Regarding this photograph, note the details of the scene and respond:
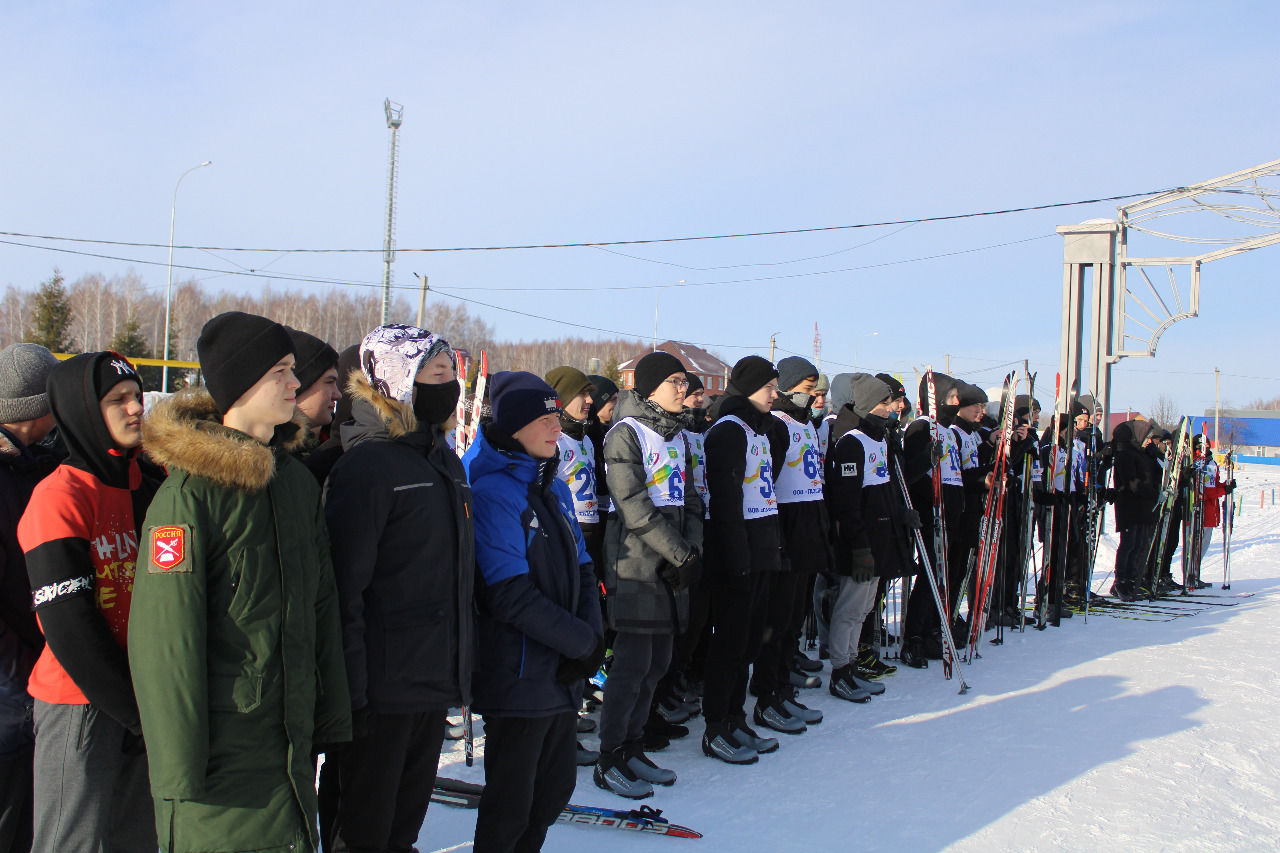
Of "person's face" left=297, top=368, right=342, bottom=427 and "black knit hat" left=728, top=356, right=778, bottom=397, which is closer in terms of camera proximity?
"person's face" left=297, top=368, right=342, bottom=427

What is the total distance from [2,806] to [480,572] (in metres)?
1.45

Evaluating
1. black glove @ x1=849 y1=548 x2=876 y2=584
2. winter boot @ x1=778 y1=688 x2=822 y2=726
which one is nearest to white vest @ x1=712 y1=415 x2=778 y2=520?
black glove @ x1=849 y1=548 x2=876 y2=584

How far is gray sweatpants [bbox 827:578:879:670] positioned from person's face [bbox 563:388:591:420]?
2146 mm

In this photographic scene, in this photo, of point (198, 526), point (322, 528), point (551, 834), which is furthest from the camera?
point (551, 834)

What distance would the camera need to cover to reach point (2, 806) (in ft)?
8.23

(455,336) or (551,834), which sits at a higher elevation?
(455,336)

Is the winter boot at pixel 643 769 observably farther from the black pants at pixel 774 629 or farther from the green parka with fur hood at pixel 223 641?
the green parka with fur hood at pixel 223 641

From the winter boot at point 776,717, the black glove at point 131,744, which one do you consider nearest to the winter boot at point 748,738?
the winter boot at point 776,717

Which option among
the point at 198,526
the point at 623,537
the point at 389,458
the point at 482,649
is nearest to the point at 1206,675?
the point at 623,537

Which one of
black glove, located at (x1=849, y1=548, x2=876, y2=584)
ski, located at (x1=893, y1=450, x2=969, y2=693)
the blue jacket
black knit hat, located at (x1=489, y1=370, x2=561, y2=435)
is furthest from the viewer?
ski, located at (x1=893, y1=450, x2=969, y2=693)

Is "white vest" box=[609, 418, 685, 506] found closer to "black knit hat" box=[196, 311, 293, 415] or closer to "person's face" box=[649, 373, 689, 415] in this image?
"person's face" box=[649, 373, 689, 415]

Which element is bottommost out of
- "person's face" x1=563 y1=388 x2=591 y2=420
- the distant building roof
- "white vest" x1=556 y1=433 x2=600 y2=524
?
"white vest" x1=556 y1=433 x2=600 y2=524

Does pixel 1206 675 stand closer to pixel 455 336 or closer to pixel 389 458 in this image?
pixel 389 458

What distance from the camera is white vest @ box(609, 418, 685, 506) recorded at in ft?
14.5
